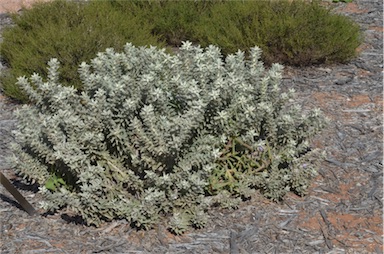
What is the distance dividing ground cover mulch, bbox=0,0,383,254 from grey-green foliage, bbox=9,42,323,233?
0.10 meters

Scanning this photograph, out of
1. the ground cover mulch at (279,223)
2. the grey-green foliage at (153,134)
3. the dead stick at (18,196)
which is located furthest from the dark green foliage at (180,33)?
the dead stick at (18,196)

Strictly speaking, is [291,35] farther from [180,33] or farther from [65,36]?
[65,36]

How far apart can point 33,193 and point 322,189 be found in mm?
1899

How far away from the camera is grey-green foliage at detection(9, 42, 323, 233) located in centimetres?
393

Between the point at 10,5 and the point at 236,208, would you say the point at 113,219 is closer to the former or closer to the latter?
the point at 236,208

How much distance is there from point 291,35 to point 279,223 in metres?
2.66

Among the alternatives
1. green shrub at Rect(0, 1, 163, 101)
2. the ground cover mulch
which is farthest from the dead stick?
green shrub at Rect(0, 1, 163, 101)

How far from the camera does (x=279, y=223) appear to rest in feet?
13.4

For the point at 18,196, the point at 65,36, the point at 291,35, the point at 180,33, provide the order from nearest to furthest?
the point at 18,196 → the point at 65,36 → the point at 291,35 → the point at 180,33

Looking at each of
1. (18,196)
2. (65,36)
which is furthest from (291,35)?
(18,196)

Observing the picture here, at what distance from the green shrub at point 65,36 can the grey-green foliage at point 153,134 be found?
1559mm

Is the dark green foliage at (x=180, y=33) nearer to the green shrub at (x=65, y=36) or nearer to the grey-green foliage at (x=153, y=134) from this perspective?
the green shrub at (x=65, y=36)

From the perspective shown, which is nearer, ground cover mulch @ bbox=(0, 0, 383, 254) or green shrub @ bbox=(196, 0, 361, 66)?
ground cover mulch @ bbox=(0, 0, 383, 254)

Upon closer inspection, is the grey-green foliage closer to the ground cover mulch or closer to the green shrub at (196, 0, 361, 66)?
the ground cover mulch
